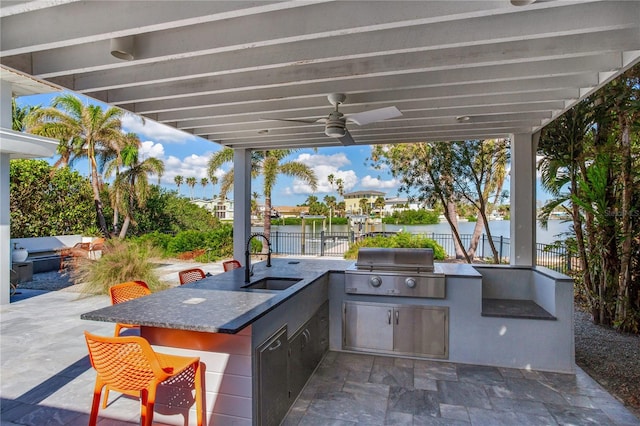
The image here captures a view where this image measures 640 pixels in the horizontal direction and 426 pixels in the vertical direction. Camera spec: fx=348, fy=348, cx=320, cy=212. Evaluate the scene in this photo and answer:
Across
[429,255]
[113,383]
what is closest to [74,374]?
[113,383]

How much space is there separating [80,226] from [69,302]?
21.7 ft

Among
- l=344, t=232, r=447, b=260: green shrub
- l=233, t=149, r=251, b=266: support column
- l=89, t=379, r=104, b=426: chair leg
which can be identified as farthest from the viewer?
l=344, t=232, r=447, b=260: green shrub

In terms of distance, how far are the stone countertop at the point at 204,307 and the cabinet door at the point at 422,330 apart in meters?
1.12

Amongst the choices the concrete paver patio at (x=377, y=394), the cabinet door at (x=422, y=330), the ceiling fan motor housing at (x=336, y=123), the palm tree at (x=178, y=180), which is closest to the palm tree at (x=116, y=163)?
the concrete paver patio at (x=377, y=394)

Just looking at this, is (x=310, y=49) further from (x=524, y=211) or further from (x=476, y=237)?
(x=476, y=237)

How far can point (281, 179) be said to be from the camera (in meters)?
11.5

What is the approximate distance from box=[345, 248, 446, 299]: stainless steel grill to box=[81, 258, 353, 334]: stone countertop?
698 millimetres

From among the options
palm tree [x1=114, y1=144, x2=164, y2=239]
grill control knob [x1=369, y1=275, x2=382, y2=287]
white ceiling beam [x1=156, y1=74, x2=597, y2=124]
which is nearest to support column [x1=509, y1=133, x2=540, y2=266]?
white ceiling beam [x1=156, y1=74, x2=597, y2=124]

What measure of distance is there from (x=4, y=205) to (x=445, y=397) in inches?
258

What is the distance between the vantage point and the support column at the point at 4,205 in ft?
17.1

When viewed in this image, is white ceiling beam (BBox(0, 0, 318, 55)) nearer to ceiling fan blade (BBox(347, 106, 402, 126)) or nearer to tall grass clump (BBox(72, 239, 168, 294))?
ceiling fan blade (BBox(347, 106, 402, 126))

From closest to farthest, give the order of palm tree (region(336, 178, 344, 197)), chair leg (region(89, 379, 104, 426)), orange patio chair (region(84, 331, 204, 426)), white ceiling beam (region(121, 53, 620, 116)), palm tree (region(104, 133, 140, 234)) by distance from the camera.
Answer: orange patio chair (region(84, 331, 204, 426)) < chair leg (region(89, 379, 104, 426)) < white ceiling beam (region(121, 53, 620, 116)) < palm tree (region(104, 133, 140, 234)) < palm tree (region(336, 178, 344, 197))

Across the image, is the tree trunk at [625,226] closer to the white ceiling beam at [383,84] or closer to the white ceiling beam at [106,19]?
the white ceiling beam at [383,84]

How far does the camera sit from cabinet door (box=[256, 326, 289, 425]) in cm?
209
